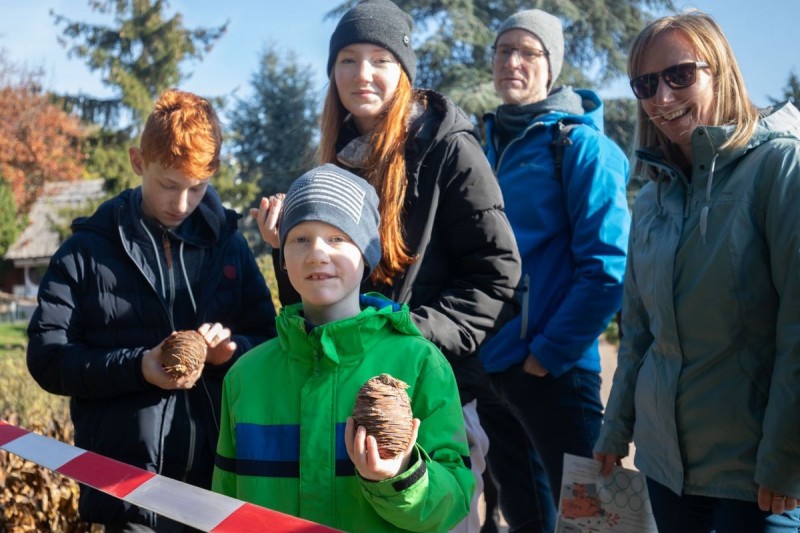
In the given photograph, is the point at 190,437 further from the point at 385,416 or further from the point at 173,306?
the point at 385,416

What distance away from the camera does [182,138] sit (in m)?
2.76

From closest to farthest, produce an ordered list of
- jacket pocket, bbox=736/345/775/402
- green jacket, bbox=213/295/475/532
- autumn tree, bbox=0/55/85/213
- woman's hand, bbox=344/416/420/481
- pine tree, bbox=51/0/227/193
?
woman's hand, bbox=344/416/420/481
green jacket, bbox=213/295/475/532
jacket pocket, bbox=736/345/775/402
pine tree, bbox=51/0/227/193
autumn tree, bbox=0/55/85/213

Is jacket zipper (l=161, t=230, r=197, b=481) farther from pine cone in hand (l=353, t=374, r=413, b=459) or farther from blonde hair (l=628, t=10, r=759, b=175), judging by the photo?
blonde hair (l=628, t=10, r=759, b=175)

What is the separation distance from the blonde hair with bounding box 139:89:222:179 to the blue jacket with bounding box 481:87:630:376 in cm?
138

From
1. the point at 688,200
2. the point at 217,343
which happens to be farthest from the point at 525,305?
the point at 217,343

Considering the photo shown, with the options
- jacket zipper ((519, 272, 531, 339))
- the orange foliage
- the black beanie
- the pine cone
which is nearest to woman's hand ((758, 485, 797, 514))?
jacket zipper ((519, 272, 531, 339))

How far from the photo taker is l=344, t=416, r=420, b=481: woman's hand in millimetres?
1697

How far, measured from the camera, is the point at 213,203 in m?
2.96

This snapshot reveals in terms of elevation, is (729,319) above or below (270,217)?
below

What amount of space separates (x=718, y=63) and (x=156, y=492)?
205 cm

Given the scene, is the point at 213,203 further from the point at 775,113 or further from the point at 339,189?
the point at 775,113

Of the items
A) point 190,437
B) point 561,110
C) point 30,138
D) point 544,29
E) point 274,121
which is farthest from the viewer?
point 30,138

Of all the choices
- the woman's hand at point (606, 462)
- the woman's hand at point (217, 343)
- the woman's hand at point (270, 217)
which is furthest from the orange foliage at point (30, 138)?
the woman's hand at point (606, 462)

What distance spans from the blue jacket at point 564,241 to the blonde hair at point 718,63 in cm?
88
